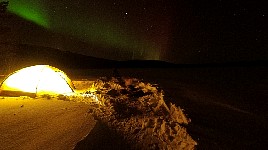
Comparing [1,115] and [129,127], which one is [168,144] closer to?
[129,127]

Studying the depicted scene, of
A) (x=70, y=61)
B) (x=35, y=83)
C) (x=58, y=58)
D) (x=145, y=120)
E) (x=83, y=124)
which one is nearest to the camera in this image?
(x=83, y=124)

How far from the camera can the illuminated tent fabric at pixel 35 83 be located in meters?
8.96

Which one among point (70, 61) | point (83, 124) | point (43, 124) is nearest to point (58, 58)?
point (70, 61)

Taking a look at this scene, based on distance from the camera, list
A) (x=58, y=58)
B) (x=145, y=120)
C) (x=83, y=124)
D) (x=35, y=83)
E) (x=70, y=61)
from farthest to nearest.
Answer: (x=58, y=58), (x=70, y=61), (x=35, y=83), (x=145, y=120), (x=83, y=124)

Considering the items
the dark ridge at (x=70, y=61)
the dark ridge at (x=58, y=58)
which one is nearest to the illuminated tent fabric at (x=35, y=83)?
the dark ridge at (x=70, y=61)

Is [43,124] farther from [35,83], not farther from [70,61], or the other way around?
[70,61]

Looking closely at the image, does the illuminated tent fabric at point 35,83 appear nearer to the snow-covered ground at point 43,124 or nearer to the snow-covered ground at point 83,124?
the snow-covered ground at point 83,124

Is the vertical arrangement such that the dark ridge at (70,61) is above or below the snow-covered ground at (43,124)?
above

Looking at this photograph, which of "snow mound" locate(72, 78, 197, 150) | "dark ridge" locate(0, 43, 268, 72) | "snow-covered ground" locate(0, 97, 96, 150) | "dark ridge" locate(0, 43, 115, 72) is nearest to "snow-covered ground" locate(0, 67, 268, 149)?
"snow-covered ground" locate(0, 97, 96, 150)

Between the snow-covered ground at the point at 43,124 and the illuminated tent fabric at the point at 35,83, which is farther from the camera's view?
the illuminated tent fabric at the point at 35,83

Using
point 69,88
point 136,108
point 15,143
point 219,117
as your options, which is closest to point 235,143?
point 219,117

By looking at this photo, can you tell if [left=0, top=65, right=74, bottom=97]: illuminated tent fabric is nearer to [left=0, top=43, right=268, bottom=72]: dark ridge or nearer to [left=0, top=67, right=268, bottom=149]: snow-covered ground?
[left=0, top=67, right=268, bottom=149]: snow-covered ground

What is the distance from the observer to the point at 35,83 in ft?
30.3

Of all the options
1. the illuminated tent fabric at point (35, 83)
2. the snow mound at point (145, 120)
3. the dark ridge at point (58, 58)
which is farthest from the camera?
the dark ridge at point (58, 58)
